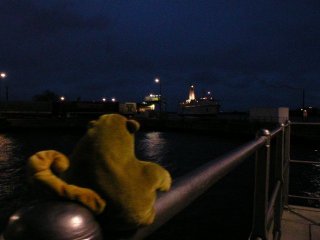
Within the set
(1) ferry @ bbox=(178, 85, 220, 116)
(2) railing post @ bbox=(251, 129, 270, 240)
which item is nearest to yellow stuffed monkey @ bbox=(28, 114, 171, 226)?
(2) railing post @ bbox=(251, 129, 270, 240)

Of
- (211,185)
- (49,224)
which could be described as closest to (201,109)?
(211,185)

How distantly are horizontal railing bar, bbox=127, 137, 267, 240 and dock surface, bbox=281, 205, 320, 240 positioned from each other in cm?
365

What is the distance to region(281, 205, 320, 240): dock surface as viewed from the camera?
A: 4.72 meters

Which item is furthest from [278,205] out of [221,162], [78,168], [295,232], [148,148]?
[148,148]

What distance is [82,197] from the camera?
0.77 m

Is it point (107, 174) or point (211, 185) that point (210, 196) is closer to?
point (211, 185)

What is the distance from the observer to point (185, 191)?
3.76ft

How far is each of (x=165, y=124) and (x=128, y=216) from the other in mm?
68466

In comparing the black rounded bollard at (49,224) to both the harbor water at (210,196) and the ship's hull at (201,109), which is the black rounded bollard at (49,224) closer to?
the harbor water at (210,196)

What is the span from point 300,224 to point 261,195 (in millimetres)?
3043

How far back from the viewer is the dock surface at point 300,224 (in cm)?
472

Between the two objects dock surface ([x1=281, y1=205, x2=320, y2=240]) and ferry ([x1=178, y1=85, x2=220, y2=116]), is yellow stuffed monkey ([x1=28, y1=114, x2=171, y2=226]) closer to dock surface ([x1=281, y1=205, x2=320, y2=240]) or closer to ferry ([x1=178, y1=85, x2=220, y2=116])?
dock surface ([x1=281, y1=205, x2=320, y2=240])

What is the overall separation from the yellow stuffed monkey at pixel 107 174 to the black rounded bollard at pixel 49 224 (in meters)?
0.10

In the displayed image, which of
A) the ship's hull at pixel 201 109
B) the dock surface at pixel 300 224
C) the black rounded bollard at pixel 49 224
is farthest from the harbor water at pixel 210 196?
the ship's hull at pixel 201 109
